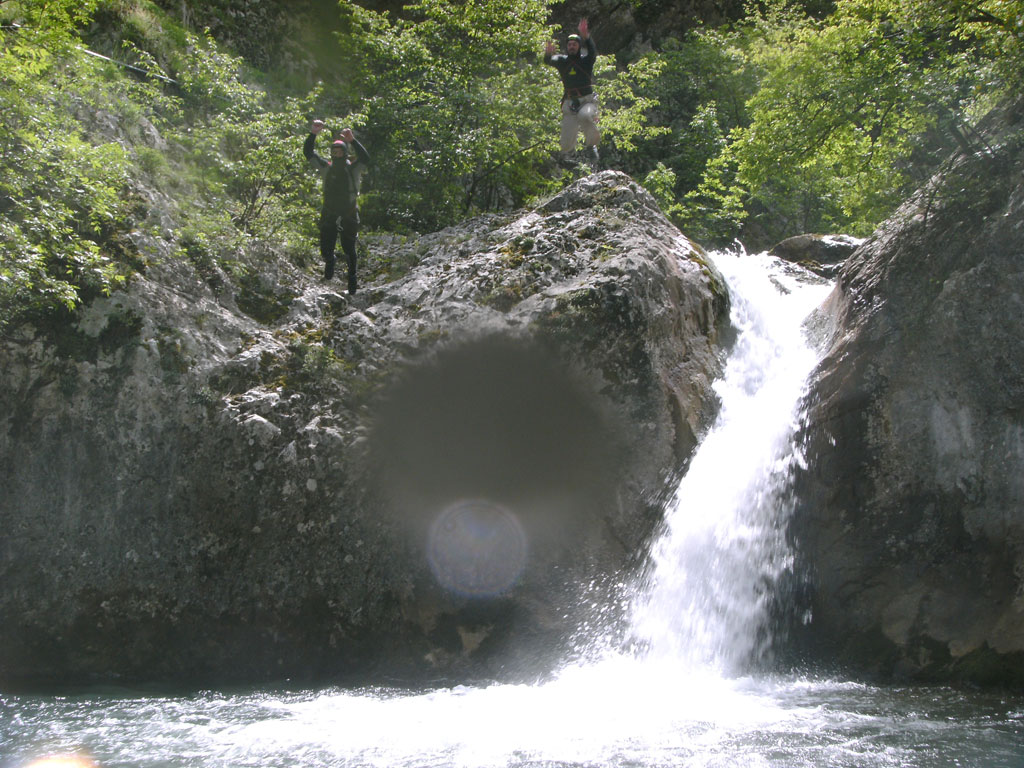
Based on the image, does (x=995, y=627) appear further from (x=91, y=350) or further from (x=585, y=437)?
(x=91, y=350)

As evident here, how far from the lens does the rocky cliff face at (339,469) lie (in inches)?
341

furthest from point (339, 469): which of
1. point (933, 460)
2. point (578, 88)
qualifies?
point (578, 88)

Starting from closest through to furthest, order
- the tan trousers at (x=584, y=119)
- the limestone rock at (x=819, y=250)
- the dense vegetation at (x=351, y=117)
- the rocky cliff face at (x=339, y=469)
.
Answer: the rocky cliff face at (x=339, y=469), the dense vegetation at (x=351, y=117), the tan trousers at (x=584, y=119), the limestone rock at (x=819, y=250)

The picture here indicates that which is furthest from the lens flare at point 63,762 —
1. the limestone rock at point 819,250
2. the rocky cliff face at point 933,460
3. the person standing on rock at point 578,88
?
the limestone rock at point 819,250

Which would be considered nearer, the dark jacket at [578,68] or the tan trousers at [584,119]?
the dark jacket at [578,68]

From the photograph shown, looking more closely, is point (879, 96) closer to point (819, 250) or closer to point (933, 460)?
point (819, 250)

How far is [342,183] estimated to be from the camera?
11.0 meters

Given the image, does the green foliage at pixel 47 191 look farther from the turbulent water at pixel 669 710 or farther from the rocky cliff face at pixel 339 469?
the turbulent water at pixel 669 710

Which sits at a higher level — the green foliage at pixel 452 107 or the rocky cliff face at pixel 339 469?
the green foliage at pixel 452 107

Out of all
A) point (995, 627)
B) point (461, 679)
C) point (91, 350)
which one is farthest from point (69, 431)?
point (995, 627)

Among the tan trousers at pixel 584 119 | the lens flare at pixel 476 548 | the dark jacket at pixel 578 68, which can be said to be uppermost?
the dark jacket at pixel 578 68

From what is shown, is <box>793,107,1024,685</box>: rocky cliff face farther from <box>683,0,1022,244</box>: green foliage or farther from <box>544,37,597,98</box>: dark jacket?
<box>544,37,597,98</box>: dark jacket

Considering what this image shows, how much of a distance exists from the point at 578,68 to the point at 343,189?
4953 millimetres

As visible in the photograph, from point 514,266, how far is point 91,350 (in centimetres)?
539
